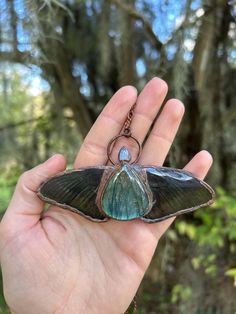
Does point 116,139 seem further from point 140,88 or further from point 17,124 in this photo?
point 17,124

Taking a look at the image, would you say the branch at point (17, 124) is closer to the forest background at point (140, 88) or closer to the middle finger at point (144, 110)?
the forest background at point (140, 88)

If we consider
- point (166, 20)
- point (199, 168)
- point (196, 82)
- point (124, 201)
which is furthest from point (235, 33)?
point (124, 201)

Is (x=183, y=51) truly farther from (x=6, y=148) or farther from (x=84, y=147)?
(x=6, y=148)

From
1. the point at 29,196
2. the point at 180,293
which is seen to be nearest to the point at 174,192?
the point at 29,196

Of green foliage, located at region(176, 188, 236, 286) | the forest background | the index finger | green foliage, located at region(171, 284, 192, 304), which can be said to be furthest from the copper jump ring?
green foliage, located at region(171, 284, 192, 304)

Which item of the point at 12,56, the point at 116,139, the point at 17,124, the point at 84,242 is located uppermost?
the point at 12,56

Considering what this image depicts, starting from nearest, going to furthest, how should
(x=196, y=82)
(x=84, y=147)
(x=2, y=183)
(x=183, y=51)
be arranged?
1. (x=84, y=147)
2. (x=183, y=51)
3. (x=196, y=82)
4. (x=2, y=183)

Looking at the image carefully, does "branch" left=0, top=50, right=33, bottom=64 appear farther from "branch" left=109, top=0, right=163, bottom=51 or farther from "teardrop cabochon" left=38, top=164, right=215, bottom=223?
"teardrop cabochon" left=38, top=164, right=215, bottom=223
